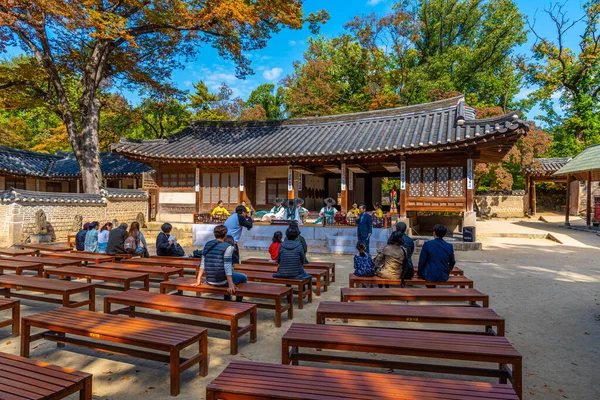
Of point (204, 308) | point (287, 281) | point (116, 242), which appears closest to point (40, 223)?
point (116, 242)

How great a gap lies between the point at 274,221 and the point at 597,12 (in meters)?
31.4

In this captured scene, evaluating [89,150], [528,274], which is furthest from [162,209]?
[528,274]

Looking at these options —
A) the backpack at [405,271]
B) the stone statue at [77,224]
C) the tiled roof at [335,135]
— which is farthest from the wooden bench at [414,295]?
the stone statue at [77,224]

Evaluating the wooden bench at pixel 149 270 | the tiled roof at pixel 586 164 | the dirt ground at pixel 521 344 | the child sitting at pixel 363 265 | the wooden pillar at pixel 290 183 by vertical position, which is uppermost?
the tiled roof at pixel 586 164

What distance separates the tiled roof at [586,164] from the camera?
1680 centimetres

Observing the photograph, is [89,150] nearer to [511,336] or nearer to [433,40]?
[511,336]

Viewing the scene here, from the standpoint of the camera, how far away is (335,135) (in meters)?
16.8

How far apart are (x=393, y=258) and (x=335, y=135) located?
11.7 m

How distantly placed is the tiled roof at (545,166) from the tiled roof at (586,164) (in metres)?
5.67

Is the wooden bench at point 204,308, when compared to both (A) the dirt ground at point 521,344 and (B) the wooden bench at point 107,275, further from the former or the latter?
(B) the wooden bench at point 107,275

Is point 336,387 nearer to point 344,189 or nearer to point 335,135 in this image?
point 344,189

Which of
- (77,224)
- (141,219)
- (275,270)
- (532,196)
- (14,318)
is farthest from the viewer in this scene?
(532,196)

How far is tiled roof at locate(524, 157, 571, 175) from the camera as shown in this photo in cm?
2502

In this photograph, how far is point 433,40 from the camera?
109 ft
